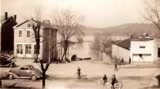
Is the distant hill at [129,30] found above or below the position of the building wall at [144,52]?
above

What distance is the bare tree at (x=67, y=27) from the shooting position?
2379 mm

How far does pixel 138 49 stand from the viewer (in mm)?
2268

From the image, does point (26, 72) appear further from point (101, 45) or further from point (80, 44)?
point (101, 45)

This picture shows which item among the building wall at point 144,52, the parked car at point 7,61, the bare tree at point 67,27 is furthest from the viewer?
the parked car at point 7,61

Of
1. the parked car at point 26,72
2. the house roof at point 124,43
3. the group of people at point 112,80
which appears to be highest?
the house roof at point 124,43

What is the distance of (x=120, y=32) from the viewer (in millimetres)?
2299

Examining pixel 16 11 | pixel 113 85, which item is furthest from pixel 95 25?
pixel 16 11

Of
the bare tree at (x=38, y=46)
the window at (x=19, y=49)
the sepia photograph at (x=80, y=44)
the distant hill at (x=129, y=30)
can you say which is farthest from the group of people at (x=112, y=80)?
the window at (x=19, y=49)

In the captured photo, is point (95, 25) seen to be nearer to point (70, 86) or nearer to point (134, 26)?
point (134, 26)

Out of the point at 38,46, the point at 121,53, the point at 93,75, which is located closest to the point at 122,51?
the point at 121,53

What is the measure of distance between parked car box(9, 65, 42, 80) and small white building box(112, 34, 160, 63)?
1.88 feet

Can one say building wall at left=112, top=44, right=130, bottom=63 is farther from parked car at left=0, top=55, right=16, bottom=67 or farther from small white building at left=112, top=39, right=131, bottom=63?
parked car at left=0, top=55, right=16, bottom=67

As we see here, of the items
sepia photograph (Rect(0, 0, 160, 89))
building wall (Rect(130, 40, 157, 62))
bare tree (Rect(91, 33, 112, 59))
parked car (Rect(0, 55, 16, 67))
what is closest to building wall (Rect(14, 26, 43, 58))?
sepia photograph (Rect(0, 0, 160, 89))

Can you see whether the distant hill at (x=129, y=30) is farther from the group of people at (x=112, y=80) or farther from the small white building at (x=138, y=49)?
the group of people at (x=112, y=80)
